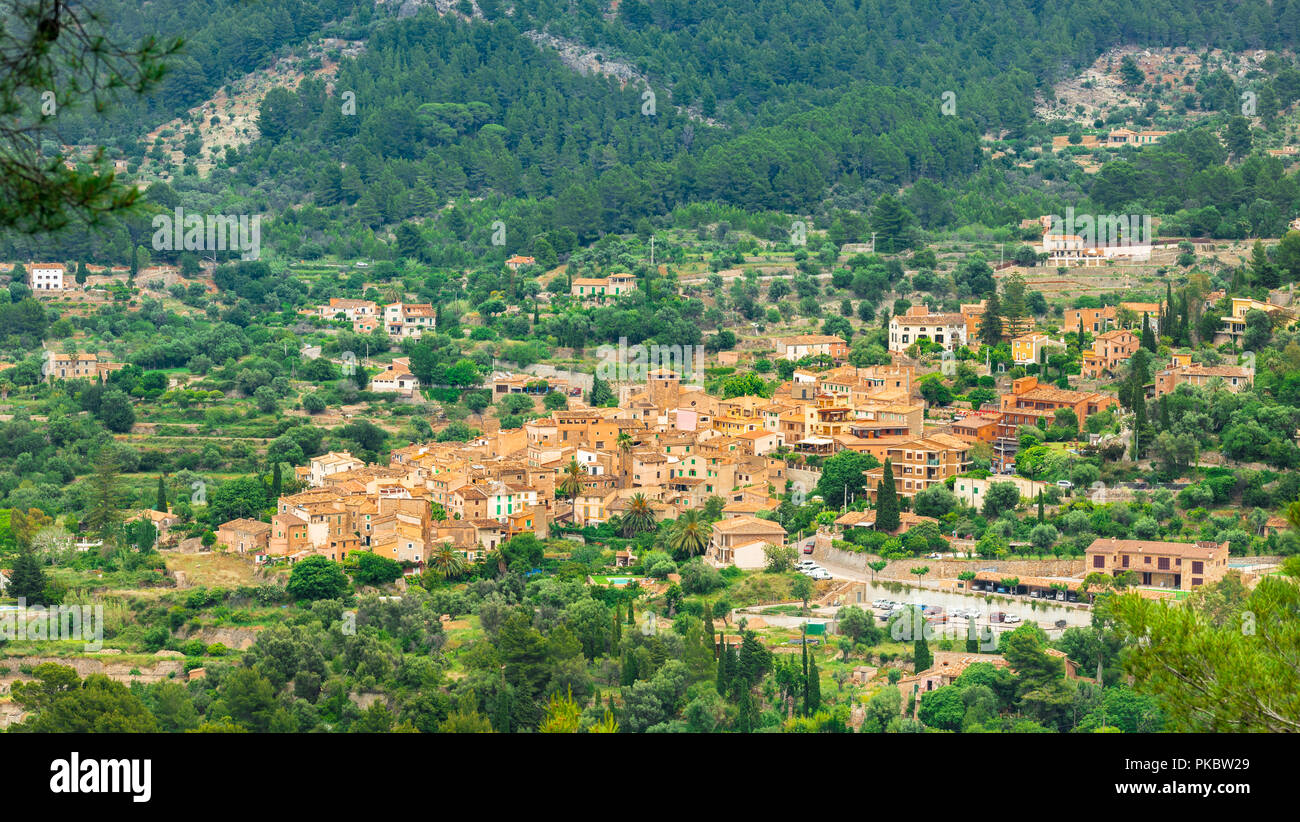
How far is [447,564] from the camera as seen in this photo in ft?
74.3

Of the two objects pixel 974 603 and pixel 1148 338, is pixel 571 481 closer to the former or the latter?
pixel 974 603

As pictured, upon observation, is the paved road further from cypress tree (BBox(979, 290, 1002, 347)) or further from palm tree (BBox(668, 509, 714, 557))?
cypress tree (BBox(979, 290, 1002, 347))

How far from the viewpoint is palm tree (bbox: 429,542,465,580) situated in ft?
74.2

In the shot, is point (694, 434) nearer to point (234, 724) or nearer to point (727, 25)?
point (234, 724)

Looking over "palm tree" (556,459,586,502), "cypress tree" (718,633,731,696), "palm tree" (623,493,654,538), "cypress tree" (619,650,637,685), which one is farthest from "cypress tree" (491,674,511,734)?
"palm tree" (556,459,586,502)

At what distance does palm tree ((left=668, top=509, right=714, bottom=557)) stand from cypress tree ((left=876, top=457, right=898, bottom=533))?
2.20 metres

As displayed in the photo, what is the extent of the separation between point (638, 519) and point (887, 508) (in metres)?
3.59

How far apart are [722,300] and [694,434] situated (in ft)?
35.1

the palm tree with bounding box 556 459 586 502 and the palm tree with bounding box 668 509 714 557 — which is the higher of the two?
the palm tree with bounding box 556 459 586 502

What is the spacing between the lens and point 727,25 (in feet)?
204

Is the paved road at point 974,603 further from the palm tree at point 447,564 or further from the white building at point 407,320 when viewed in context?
the white building at point 407,320

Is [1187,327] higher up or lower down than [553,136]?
A: lower down

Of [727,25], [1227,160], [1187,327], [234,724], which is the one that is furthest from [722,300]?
[727,25]
